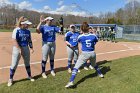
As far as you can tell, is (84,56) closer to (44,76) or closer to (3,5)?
(44,76)

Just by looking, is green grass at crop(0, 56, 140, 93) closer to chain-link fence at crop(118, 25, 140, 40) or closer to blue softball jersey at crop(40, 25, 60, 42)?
blue softball jersey at crop(40, 25, 60, 42)

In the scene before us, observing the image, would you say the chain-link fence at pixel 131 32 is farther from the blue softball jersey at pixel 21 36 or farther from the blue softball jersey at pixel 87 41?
the blue softball jersey at pixel 21 36

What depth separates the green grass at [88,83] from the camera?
284 inches

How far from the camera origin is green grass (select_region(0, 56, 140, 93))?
23.7ft

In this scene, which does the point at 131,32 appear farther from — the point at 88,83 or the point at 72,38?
the point at 88,83

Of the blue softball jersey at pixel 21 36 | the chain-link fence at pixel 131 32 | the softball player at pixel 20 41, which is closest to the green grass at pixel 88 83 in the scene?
the softball player at pixel 20 41

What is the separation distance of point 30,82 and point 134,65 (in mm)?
4172

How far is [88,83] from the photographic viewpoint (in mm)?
7812

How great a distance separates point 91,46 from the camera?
786 centimetres

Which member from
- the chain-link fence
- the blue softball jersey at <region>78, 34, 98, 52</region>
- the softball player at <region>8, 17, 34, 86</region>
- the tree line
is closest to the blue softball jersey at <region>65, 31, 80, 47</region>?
the blue softball jersey at <region>78, 34, 98, 52</region>

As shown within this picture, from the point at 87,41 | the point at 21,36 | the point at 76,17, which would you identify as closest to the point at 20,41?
the point at 21,36

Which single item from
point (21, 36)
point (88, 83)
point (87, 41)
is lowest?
point (88, 83)

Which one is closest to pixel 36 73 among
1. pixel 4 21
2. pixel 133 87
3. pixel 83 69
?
pixel 83 69

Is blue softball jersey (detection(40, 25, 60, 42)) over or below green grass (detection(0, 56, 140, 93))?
over
